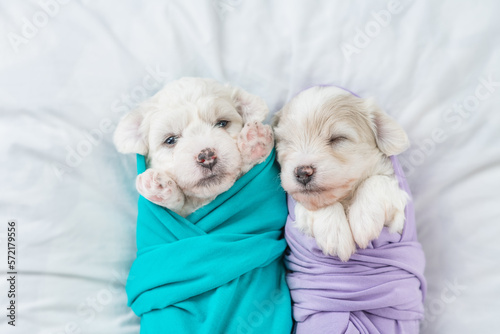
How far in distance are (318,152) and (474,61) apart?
119 cm

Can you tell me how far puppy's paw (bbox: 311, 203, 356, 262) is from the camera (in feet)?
6.71

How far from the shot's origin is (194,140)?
214 cm

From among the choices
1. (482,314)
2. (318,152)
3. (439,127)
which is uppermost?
(318,152)

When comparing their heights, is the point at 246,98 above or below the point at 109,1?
below

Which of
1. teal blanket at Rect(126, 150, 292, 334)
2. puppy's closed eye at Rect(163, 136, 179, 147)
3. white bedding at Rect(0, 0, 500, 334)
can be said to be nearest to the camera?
teal blanket at Rect(126, 150, 292, 334)

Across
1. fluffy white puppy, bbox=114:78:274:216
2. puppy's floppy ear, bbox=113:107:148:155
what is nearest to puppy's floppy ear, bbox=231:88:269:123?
fluffy white puppy, bbox=114:78:274:216

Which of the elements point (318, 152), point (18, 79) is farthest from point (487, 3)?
point (18, 79)

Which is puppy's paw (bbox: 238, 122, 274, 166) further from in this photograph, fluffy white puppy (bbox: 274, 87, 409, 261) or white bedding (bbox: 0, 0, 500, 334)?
white bedding (bbox: 0, 0, 500, 334)

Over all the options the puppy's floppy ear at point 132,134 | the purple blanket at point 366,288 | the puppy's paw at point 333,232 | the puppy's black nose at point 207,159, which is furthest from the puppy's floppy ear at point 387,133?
the puppy's floppy ear at point 132,134

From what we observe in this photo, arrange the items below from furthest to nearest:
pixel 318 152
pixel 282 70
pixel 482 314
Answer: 1. pixel 282 70
2. pixel 482 314
3. pixel 318 152

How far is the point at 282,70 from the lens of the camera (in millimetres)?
2693

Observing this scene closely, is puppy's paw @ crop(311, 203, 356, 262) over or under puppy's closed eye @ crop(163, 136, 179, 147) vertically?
under

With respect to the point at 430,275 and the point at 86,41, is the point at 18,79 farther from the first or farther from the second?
the point at 430,275

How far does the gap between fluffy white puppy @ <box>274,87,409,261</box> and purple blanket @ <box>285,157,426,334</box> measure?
3.4 inches
